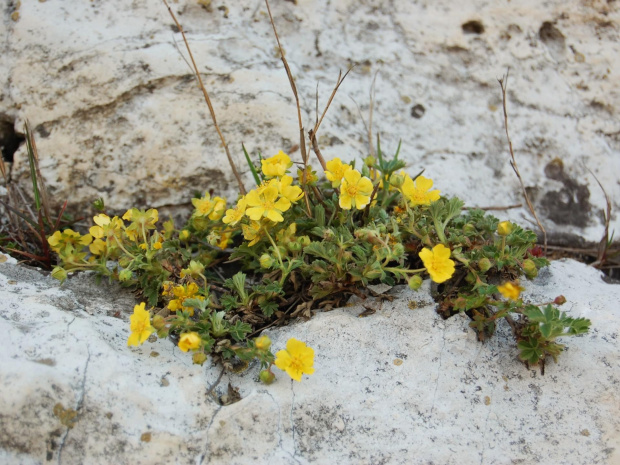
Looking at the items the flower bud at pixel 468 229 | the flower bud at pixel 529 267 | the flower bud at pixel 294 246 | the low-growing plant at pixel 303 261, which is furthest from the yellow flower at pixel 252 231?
the flower bud at pixel 529 267

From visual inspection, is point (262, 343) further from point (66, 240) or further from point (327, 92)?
point (327, 92)

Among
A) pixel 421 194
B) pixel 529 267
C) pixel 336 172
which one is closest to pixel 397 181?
pixel 421 194

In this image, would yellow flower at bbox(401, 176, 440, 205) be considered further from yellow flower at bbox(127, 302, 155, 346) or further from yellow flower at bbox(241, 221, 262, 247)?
yellow flower at bbox(127, 302, 155, 346)

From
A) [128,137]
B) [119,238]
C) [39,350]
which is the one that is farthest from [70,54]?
[39,350]

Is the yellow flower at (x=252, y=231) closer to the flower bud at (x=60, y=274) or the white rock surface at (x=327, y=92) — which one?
the white rock surface at (x=327, y=92)

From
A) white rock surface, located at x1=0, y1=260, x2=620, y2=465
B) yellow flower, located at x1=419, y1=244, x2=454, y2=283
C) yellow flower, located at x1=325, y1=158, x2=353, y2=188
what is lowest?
white rock surface, located at x1=0, y1=260, x2=620, y2=465

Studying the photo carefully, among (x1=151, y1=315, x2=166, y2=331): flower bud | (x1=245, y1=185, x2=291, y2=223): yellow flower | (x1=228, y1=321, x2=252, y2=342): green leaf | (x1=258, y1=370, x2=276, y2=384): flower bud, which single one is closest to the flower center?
(x1=245, y1=185, x2=291, y2=223): yellow flower

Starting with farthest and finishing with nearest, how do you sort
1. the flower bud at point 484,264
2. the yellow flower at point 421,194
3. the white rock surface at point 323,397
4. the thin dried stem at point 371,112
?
1. the thin dried stem at point 371,112
2. the yellow flower at point 421,194
3. the flower bud at point 484,264
4. the white rock surface at point 323,397

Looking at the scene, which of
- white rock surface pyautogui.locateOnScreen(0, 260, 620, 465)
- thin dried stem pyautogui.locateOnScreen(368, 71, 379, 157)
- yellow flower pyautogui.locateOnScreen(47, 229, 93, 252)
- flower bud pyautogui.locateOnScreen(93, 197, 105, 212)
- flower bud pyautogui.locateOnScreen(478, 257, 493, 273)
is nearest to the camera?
white rock surface pyautogui.locateOnScreen(0, 260, 620, 465)
